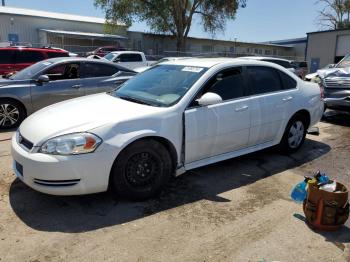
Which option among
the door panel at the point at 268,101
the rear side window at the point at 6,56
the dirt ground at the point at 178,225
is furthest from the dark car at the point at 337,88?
the rear side window at the point at 6,56

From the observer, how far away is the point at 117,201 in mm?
4059

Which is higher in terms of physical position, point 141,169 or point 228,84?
point 228,84

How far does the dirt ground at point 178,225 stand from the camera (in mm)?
3156

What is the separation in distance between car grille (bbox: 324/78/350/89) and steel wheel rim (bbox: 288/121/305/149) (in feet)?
10.8

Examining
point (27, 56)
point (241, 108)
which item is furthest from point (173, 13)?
point (241, 108)

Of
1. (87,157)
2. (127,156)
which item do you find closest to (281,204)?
(127,156)

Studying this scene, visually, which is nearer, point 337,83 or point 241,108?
point 241,108

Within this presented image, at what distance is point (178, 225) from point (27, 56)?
35.8 feet

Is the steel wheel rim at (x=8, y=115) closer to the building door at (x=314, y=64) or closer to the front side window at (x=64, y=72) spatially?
the front side window at (x=64, y=72)

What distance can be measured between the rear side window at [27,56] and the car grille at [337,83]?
30.2ft

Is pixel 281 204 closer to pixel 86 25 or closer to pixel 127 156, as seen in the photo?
pixel 127 156

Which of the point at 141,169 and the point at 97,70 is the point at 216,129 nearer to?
→ the point at 141,169

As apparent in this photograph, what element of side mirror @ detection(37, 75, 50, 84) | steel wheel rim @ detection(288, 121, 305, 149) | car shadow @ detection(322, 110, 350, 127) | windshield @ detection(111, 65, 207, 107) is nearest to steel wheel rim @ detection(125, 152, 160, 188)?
windshield @ detection(111, 65, 207, 107)

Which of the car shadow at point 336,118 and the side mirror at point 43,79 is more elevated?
the side mirror at point 43,79
